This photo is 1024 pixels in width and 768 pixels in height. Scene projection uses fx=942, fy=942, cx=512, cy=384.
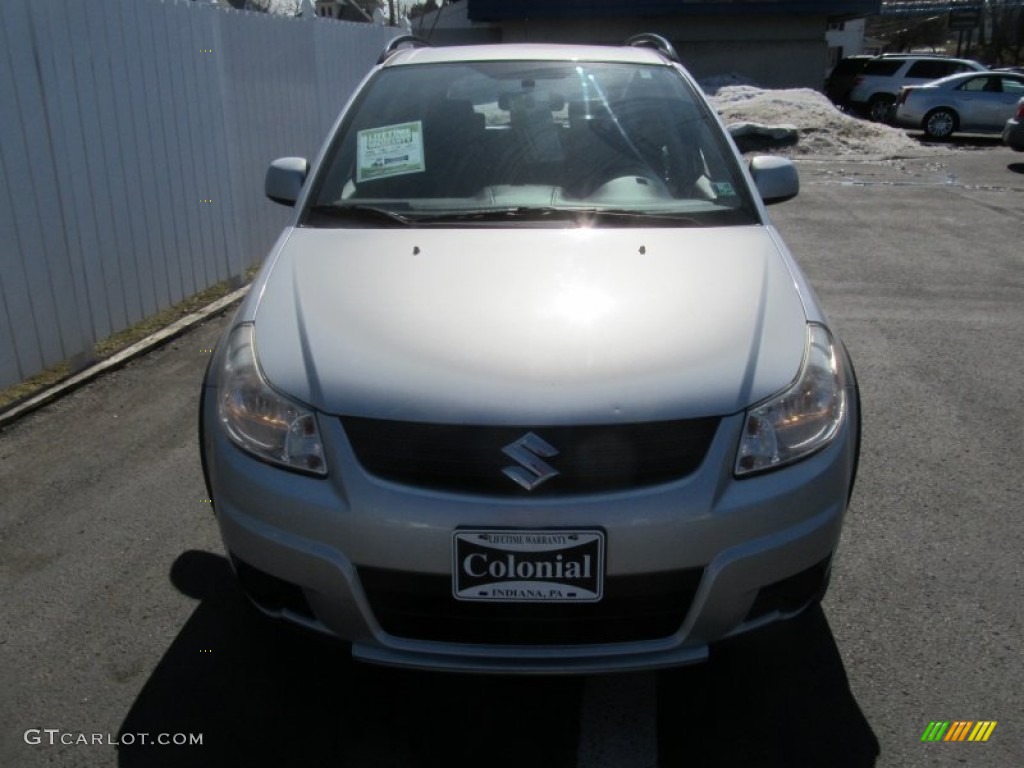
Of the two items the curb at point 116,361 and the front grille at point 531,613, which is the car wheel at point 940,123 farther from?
the front grille at point 531,613

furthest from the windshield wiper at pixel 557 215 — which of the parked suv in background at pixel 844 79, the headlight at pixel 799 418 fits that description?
the parked suv in background at pixel 844 79

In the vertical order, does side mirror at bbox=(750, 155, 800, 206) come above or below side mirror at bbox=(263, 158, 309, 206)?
above

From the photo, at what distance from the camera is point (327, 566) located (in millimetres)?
2285

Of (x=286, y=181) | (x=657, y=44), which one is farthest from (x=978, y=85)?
(x=286, y=181)

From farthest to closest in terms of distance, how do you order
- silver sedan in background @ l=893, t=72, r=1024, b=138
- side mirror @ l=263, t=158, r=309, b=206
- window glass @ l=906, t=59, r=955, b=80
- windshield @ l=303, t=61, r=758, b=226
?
1. window glass @ l=906, t=59, r=955, b=80
2. silver sedan in background @ l=893, t=72, r=1024, b=138
3. side mirror @ l=263, t=158, r=309, b=206
4. windshield @ l=303, t=61, r=758, b=226

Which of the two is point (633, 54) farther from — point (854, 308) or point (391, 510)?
point (854, 308)

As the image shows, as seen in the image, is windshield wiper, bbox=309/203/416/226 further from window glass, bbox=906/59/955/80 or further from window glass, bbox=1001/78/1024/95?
window glass, bbox=906/59/955/80

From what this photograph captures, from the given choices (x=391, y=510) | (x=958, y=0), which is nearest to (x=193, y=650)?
(x=391, y=510)

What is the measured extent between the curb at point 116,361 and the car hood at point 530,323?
2402 mm

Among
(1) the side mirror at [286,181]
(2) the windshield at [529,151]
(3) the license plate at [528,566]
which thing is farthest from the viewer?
(1) the side mirror at [286,181]

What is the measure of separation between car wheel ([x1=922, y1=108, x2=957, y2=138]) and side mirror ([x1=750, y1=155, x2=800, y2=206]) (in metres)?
19.3

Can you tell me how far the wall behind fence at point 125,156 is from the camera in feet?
15.8

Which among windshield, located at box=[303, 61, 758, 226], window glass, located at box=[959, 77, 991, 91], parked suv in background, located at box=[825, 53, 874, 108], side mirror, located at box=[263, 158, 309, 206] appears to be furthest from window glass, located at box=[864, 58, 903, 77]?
side mirror, located at box=[263, 158, 309, 206]

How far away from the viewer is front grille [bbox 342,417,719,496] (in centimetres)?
224
